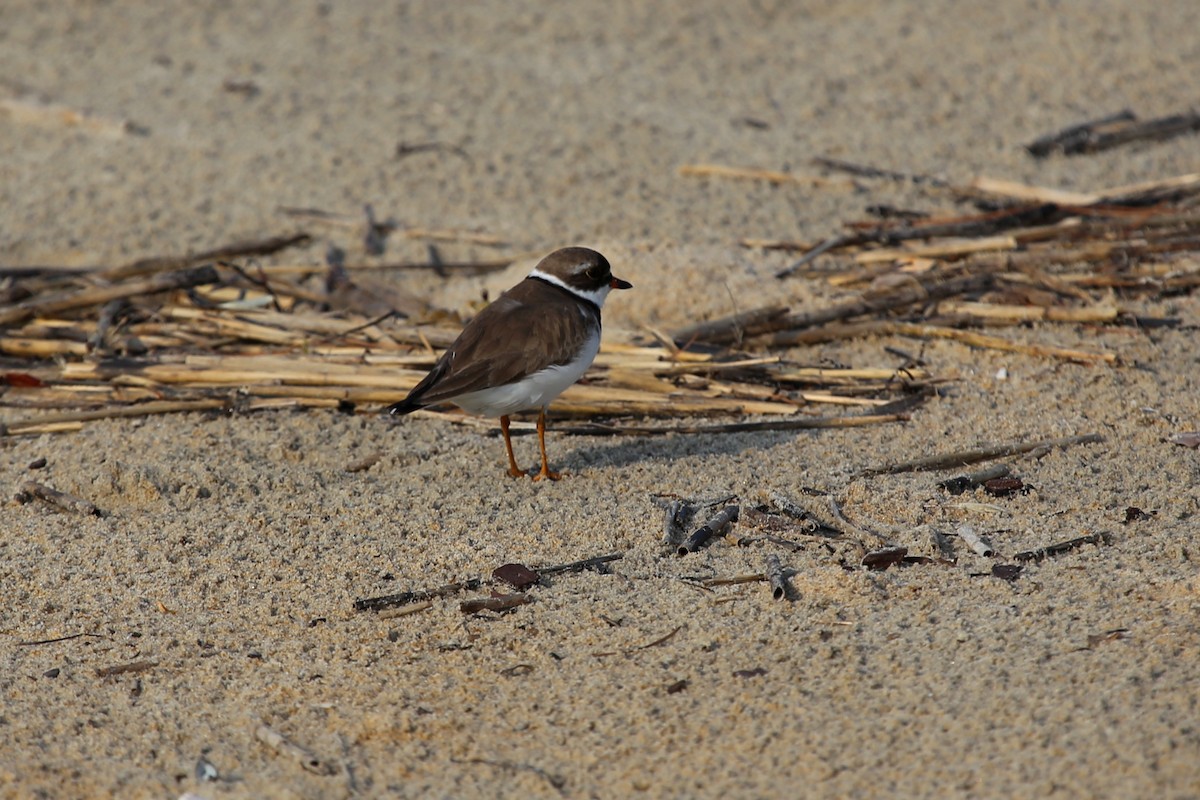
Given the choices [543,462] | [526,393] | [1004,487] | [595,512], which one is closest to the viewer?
[1004,487]

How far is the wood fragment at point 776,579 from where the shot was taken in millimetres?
4250

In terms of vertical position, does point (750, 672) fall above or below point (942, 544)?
below

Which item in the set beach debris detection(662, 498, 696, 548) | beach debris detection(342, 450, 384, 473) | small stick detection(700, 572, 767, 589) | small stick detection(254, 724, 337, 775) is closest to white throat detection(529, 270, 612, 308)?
beach debris detection(342, 450, 384, 473)

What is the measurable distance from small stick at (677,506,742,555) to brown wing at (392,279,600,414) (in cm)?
106

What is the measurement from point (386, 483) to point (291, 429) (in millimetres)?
725

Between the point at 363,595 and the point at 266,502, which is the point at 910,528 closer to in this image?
the point at 363,595

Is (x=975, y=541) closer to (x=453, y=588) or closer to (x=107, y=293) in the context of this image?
(x=453, y=588)

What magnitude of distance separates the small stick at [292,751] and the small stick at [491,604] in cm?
83

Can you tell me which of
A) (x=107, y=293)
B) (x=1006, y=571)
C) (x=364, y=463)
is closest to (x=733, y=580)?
(x=1006, y=571)

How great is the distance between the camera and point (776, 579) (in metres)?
4.29

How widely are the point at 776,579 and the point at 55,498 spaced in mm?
2903

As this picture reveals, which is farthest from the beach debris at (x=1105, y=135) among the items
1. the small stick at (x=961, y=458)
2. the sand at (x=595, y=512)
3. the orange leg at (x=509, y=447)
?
the orange leg at (x=509, y=447)

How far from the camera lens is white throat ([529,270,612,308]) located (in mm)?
5965

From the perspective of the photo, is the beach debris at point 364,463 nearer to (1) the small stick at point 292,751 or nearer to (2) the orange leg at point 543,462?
(2) the orange leg at point 543,462
